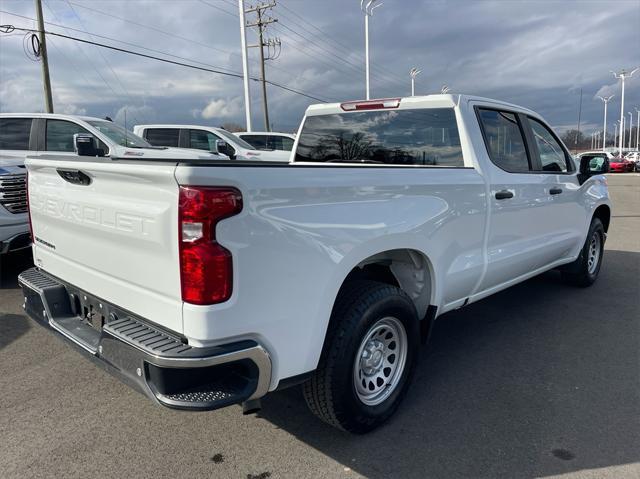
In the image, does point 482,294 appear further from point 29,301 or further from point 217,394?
point 29,301

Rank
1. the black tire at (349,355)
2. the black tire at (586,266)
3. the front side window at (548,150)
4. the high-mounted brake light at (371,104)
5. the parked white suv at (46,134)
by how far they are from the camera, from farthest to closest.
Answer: the parked white suv at (46,134)
the black tire at (586,266)
the front side window at (548,150)
the high-mounted brake light at (371,104)
the black tire at (349,355)

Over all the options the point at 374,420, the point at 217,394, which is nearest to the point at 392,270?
the point at 374,420

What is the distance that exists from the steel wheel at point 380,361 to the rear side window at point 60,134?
7.46m

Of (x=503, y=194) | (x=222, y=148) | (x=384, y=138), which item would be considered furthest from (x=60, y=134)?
(x=503, y=194)

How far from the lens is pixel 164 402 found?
6.95ft

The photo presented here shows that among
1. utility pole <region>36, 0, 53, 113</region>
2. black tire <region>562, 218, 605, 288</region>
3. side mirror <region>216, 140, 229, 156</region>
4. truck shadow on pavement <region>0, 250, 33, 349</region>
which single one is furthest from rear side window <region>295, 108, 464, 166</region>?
utility pole <region>36, 0, 53, 113</region>

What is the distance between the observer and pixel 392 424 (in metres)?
3.05

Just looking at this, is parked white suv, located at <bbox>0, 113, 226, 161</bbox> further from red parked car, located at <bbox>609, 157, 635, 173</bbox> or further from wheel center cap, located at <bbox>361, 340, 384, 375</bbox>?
red parked car, located at <bbox>609, 157, 635, 173</bbox>

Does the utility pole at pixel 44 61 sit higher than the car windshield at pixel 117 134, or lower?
higher

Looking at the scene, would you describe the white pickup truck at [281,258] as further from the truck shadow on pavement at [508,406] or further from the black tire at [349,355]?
the truck shadow on pavement at [508,406]

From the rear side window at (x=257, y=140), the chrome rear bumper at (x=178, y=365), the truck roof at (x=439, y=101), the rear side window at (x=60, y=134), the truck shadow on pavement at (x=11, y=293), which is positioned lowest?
the truck shadow on pavement at (x=11, y=293)

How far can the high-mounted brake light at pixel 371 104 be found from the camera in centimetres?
413

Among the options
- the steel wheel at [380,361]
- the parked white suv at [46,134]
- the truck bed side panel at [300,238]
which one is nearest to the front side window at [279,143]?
the parked white suv at [46,134]

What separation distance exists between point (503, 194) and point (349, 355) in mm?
1949
